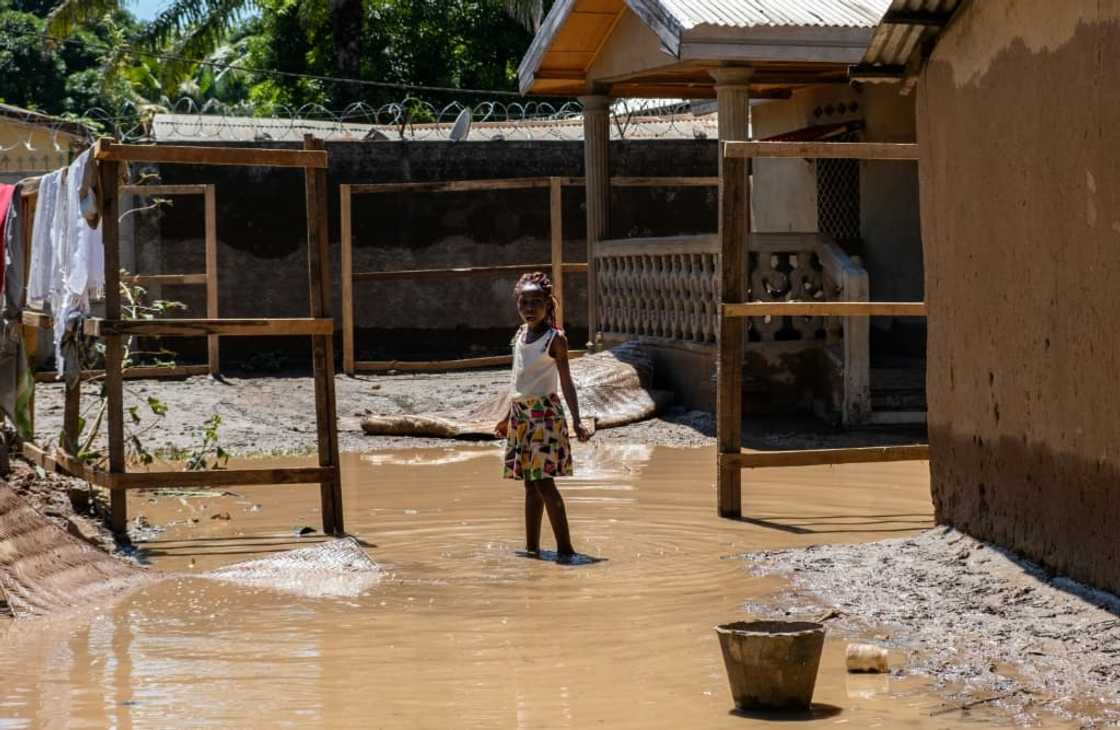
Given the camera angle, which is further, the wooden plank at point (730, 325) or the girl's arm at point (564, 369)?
the wooden plank at point (730, 325)

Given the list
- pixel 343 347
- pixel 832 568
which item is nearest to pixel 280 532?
pixel 832 568

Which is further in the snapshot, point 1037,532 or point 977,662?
point 1037,532

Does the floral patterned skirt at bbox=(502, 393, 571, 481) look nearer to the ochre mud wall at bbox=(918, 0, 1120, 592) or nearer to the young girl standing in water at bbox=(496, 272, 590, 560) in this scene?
the young girl standing in water at bbox=(496, 272, 590, 560)

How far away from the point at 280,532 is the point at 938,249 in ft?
11.9

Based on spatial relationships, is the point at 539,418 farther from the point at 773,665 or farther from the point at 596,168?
the point at 596,168

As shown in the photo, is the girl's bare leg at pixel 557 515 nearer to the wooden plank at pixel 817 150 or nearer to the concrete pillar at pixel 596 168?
the wooden plank at pixel 817 150

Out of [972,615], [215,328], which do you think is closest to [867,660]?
[972,615]

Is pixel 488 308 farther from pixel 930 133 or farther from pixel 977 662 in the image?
pixel 977 662

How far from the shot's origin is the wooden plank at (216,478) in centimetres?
816

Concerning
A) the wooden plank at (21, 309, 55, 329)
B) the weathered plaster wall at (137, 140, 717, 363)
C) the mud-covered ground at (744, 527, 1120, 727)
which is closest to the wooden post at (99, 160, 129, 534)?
the wooden plank at (21, 309, 55, 329)

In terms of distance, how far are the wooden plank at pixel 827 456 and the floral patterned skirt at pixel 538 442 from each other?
1268 mm

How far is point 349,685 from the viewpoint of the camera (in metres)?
5.45

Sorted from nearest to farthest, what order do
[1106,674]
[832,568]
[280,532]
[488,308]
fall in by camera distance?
1. [1106,674]
2. [832,568]
3. [280,532]
4. [488,308]

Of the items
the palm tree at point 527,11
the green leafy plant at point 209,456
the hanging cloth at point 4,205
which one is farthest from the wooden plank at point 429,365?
the palm tree at point 527,11
